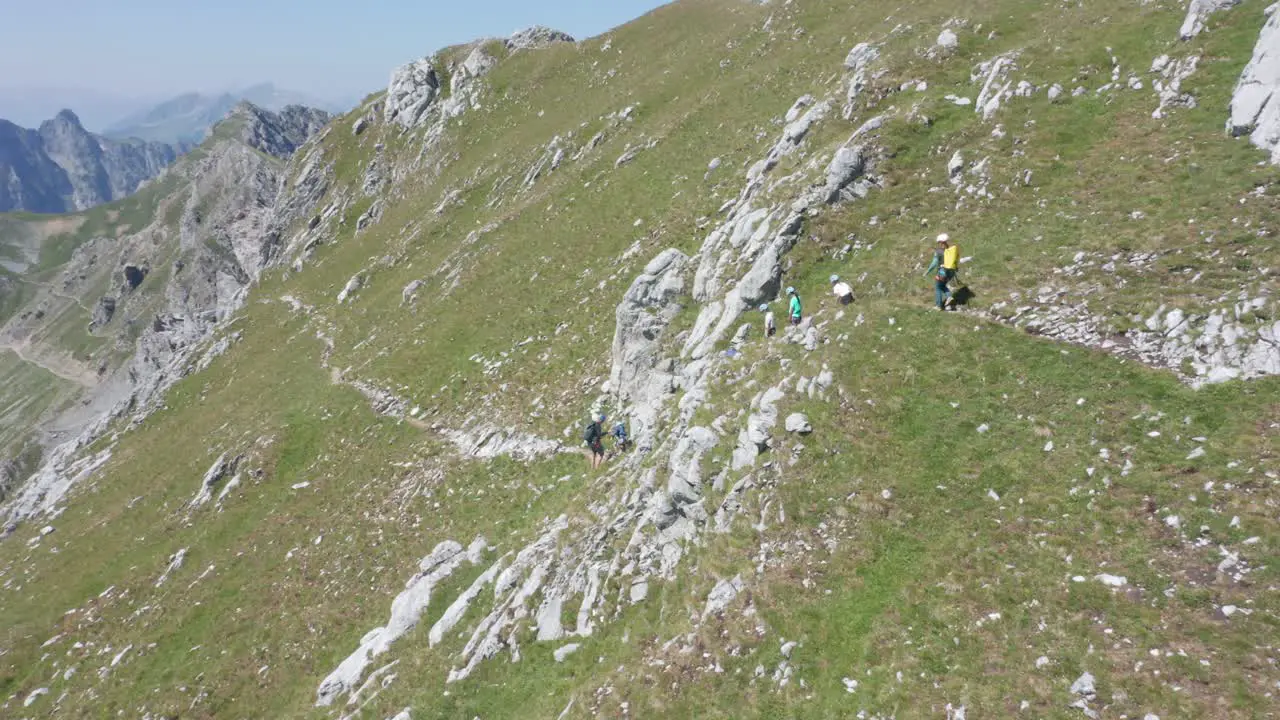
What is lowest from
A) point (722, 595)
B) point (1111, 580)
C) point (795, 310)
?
point (1111, 580)

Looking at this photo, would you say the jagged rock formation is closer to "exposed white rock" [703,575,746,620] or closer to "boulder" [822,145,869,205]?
"boulder" [822,145,869,205]

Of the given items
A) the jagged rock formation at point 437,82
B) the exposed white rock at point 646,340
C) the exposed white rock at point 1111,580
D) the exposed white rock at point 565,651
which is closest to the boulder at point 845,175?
the exposed white rock at point 646,340

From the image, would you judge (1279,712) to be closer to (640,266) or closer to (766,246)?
(766,246)

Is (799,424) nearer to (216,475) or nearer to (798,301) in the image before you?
(798,301)

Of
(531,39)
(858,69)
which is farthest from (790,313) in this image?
(531,39)

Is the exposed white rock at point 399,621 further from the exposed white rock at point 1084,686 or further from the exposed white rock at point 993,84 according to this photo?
the exposed white rock at point 993,84

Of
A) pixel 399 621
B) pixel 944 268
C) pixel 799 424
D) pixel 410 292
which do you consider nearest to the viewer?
pixel 799 424

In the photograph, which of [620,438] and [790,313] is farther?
[620,438]
